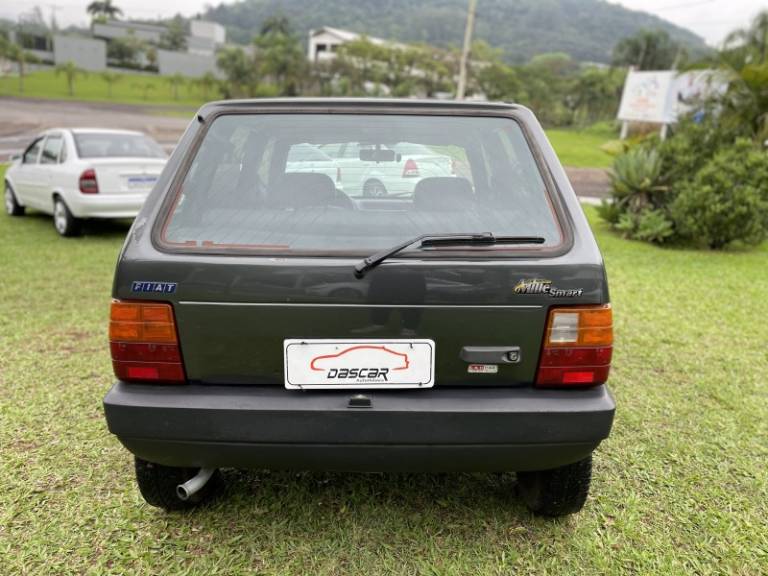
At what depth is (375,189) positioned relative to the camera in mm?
2445

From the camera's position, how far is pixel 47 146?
8.23 m

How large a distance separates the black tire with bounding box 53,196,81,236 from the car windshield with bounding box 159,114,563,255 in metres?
6.25

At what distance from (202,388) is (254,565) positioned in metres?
0.70

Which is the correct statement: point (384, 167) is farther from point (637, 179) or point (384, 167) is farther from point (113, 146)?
point (637, 179)

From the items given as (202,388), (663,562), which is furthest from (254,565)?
(663,562)

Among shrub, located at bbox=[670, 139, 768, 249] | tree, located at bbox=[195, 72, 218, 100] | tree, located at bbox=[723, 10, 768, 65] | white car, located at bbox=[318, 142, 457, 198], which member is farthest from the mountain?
white car, located at bbox=[318, 142, 457, 198]

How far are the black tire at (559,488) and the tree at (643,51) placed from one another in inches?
2737

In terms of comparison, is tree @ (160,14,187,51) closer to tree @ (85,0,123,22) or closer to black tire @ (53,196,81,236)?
tree @ (85,0,123,22)

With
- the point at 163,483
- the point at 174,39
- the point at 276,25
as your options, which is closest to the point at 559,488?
the point at 163,483

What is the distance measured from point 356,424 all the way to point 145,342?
71cm

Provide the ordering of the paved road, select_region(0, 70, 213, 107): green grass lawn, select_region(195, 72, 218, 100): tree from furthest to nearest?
select_region(195, 72, 218, 100): tree → select_region(0, 70, 213, 107): green grass lawn → the paved road

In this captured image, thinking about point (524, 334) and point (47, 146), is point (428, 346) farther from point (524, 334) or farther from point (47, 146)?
point (47, 146)

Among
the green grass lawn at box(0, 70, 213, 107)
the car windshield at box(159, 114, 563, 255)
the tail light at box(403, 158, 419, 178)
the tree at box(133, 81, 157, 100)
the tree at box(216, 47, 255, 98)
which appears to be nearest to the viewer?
the car windshield at box(159, 114, 563, 255)

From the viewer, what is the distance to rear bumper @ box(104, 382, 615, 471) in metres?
1.86
